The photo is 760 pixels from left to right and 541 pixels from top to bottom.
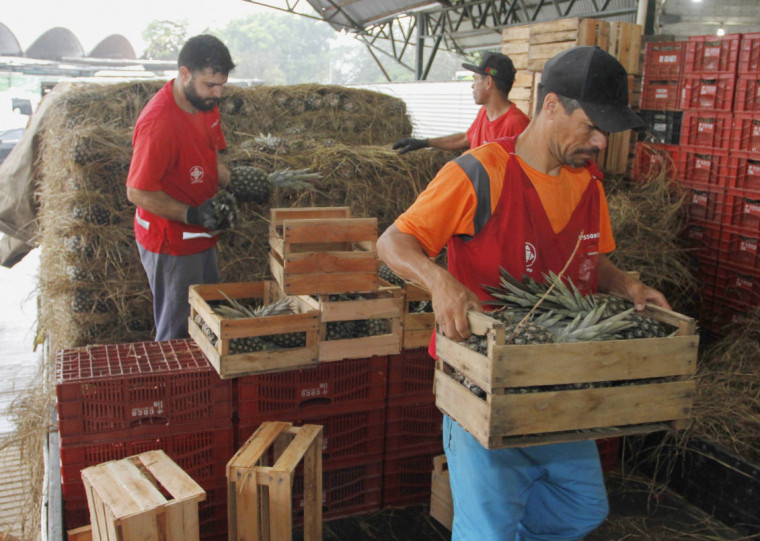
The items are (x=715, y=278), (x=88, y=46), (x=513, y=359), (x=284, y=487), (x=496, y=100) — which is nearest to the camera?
(x=513, y=359)

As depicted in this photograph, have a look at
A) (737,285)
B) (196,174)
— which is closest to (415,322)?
(196,174)

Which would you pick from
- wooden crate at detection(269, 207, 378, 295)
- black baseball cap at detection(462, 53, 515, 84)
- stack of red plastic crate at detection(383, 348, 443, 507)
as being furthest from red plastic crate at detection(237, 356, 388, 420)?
black baseball cap at detection(462, 53, 515, 84)

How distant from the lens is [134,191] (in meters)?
3.79

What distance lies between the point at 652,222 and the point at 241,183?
3.70 m

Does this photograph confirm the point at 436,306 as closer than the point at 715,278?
Yes

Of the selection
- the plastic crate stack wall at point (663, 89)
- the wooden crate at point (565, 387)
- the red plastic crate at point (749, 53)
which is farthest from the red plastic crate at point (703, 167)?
the wooden crate at point (565, 387)

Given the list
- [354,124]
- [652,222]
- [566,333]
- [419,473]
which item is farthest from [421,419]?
[354,124]

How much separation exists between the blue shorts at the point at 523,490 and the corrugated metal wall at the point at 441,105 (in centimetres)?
858

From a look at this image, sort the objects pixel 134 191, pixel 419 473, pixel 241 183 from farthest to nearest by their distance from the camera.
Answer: pixel 241 183 → pixel 419 473 → pixel 134 191

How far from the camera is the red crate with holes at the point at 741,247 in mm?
5652

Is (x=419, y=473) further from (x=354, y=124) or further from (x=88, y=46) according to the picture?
(x=88, y=46)

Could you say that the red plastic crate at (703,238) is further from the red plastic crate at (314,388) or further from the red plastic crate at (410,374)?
the red plastic crate at (314,388)

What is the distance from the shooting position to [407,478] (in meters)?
4.08

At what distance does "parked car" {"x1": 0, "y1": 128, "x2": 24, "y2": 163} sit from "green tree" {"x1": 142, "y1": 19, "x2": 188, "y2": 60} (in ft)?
74.3
